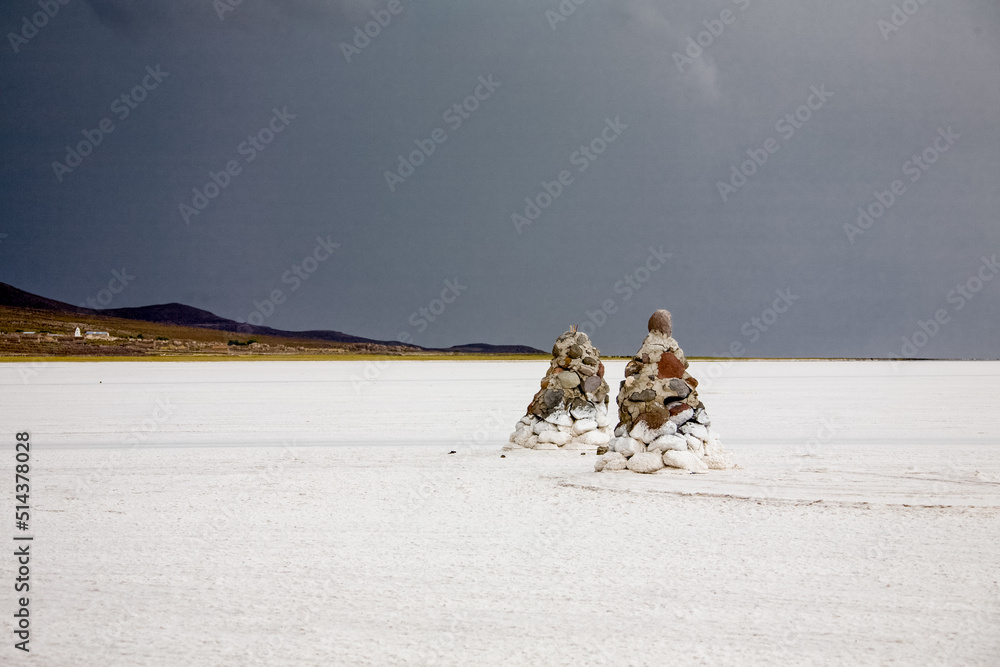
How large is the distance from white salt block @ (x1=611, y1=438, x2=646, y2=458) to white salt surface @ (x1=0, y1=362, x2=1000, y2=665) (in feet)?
1.71

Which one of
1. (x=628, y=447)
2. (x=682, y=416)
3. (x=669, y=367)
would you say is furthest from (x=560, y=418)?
(x=682, y=416)

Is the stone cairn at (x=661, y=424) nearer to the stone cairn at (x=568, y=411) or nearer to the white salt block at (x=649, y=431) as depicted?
the white salt block at (x=649, y=431)

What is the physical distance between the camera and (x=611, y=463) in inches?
423

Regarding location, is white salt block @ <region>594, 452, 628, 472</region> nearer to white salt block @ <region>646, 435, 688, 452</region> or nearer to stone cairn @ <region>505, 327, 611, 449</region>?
white salt block @ <region>646, 435, 688, 452</region>

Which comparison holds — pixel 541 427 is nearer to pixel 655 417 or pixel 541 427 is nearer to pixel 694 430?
pixel 655 417

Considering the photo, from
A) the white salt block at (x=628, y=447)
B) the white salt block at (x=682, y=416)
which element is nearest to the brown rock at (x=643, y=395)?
the white salt block at (x=682, y=416)

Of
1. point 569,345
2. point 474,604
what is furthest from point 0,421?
point 474,604

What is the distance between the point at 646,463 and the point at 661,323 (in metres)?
1.95

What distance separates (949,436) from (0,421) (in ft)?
63.2

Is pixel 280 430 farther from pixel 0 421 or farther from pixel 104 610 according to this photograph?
pixel 104 610

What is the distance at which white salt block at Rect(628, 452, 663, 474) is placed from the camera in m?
10.5

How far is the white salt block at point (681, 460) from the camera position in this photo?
416 inches

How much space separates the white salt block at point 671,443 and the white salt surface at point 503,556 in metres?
0.49

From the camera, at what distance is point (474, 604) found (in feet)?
18.4
